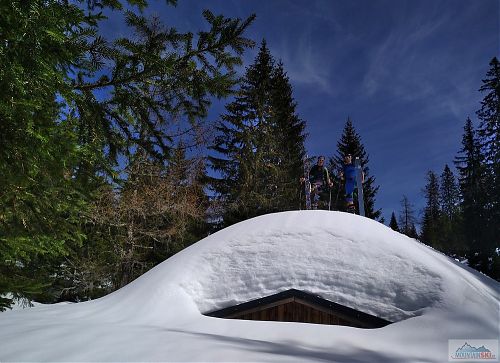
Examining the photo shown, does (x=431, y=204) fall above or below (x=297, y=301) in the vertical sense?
above

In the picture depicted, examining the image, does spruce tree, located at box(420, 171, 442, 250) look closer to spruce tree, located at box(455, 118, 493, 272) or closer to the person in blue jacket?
spruce tree, located at box(455, 118, 493, 272)

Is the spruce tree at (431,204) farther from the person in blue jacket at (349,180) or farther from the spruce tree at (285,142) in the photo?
the person in blue jacket at (349,180)

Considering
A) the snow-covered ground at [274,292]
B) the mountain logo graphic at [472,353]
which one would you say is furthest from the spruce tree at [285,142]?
the mountain logo graphic at [472,353]

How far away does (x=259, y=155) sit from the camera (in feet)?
59.7

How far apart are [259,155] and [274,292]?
13599 mm

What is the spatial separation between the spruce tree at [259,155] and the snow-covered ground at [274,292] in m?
10.5

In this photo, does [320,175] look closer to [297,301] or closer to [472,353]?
[297,301]

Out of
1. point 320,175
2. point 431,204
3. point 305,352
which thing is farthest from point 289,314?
point 431,204

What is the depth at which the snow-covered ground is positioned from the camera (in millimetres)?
2766

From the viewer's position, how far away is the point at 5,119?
329cm

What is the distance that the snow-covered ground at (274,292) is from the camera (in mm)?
2766

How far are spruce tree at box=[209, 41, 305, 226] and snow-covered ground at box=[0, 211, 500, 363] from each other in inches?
412

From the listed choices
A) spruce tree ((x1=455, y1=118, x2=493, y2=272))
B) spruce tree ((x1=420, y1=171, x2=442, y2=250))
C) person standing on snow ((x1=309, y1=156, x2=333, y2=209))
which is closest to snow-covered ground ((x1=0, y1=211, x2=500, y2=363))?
person standing on snow ((x1=309, y1=156, x2=333, y2=209))

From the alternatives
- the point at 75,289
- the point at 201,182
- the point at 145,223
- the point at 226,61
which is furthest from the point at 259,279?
the point at 201,182
